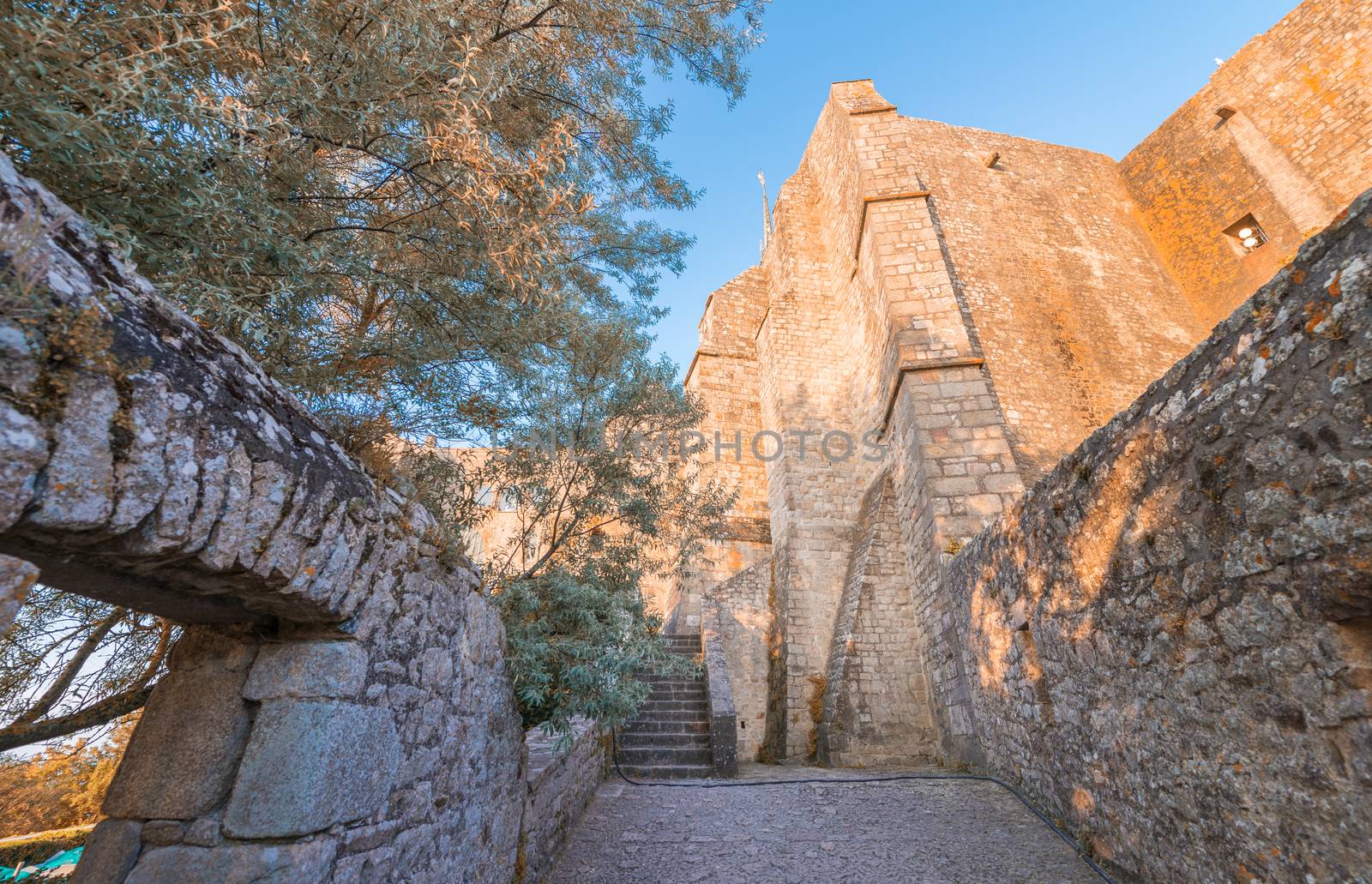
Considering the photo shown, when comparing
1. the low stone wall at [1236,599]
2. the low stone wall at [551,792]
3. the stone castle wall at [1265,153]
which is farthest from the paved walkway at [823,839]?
the stone castle wall at [1265,153]

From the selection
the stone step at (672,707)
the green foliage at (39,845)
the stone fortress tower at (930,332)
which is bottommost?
the green foliage at (39,845)

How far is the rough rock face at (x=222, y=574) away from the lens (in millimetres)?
1007

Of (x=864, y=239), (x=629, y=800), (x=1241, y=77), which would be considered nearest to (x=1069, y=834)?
(x=629, y=800)

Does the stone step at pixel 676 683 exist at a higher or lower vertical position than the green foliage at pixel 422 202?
lower

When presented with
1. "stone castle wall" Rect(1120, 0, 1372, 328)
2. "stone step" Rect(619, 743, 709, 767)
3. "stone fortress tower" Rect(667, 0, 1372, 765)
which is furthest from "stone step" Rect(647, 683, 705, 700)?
"stone castle wall" Rect(1120, 0, 1372, 328)

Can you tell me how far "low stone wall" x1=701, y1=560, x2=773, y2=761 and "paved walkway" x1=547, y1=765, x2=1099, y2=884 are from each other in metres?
4.01

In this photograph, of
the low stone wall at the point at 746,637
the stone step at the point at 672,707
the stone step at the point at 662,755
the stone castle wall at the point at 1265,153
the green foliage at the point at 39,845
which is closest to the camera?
the green foliage at the point at 39,845

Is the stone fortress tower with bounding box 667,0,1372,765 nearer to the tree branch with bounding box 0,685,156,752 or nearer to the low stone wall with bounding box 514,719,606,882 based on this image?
the low stone wall with bounding box 514,719,606,882

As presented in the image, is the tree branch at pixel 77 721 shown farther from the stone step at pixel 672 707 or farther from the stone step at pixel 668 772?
the stone step at pixel 672 707

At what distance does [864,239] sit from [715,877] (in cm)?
865

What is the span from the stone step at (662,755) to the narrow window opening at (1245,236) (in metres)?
14.5

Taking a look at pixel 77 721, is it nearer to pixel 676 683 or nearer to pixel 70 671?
pixel 70 671

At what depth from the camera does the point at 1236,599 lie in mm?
2139

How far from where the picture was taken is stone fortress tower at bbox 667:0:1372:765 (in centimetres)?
721
